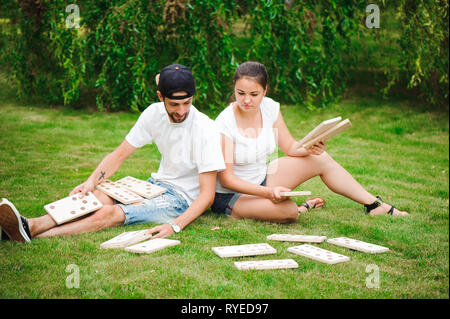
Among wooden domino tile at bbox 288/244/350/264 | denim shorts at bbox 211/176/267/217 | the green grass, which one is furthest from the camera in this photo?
denim shorts at bbox 211/176/267/217

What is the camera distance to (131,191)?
309 centimetres


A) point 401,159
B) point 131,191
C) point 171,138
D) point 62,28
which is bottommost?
point 401,159

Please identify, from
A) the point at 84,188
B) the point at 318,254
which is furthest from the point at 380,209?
the point at 84,188

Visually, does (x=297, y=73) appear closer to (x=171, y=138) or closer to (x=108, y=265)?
(x=171, y=138)

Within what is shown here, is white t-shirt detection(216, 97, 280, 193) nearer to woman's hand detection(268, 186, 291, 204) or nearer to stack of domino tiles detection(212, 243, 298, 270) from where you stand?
woman's hand detection(268, 186, 291, 204)

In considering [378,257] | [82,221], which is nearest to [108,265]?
[82,221]

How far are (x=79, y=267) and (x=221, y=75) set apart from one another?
443 centimetres

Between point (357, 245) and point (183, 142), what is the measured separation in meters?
1.22

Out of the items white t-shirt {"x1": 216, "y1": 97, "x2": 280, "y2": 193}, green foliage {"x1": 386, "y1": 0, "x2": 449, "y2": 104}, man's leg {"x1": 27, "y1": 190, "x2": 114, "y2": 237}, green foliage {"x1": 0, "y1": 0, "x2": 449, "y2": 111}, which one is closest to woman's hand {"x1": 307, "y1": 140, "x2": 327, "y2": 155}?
white t-shirt {"x1": 216, "y1": 97, "x2": 280, "y2": 193}

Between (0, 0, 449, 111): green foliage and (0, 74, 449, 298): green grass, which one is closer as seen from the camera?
(0, 74, 449, 298): green grass

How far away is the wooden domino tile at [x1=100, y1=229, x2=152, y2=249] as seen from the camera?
2615 mm

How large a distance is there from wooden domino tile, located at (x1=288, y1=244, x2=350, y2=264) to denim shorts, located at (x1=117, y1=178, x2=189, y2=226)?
820 mm

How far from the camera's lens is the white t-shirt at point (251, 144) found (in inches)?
122
